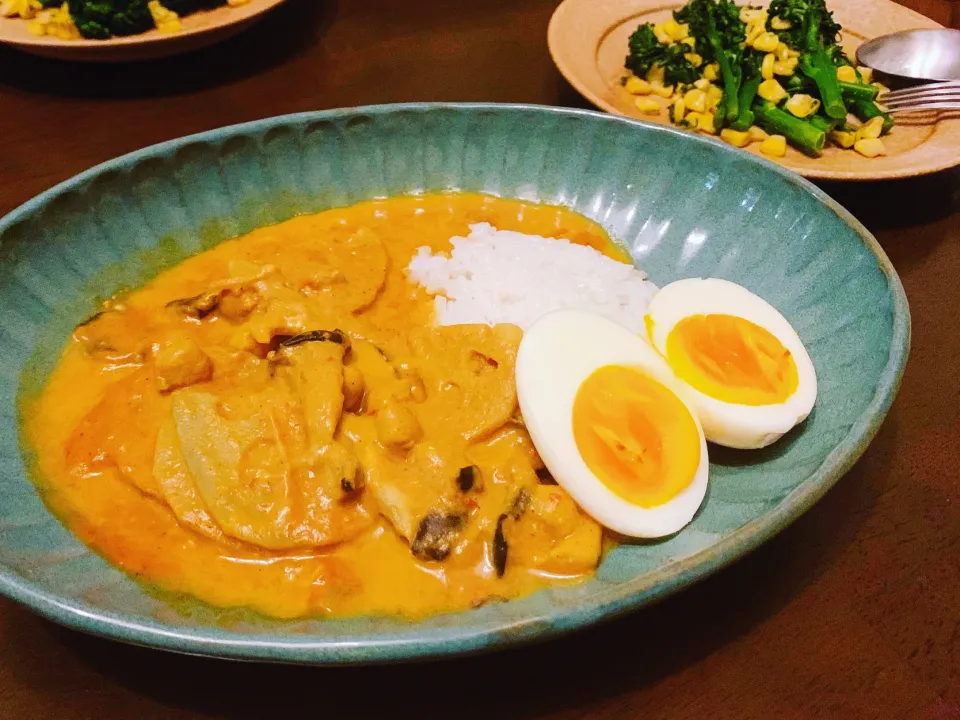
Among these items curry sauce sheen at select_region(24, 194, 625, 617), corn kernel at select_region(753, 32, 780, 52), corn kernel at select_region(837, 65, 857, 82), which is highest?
corn kernel at select_region(753, 32, 780, 52)

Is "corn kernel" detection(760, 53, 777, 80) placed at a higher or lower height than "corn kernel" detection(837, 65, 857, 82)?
higher

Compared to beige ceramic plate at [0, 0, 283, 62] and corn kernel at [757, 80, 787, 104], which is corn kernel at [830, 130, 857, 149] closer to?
corn kernel at [757, 80, 787, 104]

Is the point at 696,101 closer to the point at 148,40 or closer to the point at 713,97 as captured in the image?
the point at 713,97

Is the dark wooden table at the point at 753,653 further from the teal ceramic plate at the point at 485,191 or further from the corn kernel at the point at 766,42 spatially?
the corn kernel at the point at 766,42

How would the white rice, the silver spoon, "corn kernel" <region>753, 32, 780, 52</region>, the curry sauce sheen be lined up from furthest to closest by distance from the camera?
1. the silver spoon
2. "corn kernel" <region>753, 32, 780, 52</region>
3. the white rice
4. the curry sauce sheen

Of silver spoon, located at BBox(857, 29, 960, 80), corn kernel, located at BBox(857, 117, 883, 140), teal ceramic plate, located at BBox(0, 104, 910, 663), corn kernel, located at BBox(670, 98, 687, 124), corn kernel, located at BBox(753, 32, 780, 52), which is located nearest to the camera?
teal ceramic plate, located at BBox(0, 104, 910, 663)

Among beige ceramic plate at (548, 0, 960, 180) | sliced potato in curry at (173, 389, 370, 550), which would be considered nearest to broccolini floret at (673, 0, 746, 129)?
beige ceramic plate at (548, 0, 960, 180)

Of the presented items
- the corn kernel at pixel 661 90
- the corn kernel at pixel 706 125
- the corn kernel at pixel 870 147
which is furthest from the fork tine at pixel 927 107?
the corn kernel at pixel 661 90
